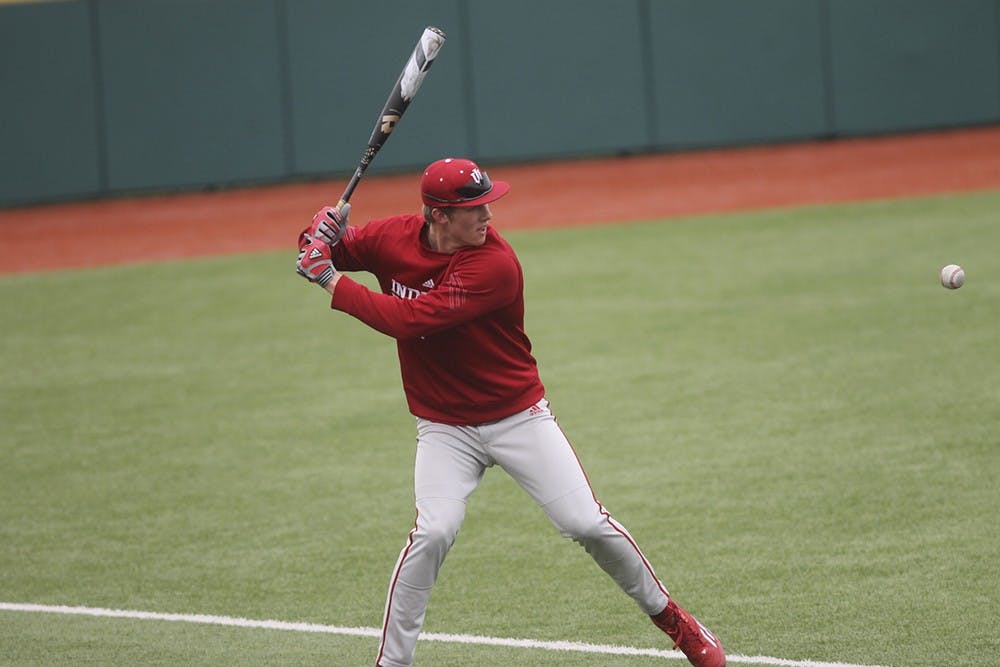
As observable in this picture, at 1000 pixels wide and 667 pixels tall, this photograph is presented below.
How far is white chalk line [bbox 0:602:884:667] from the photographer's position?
613 cm

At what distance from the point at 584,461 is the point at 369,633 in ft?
9.50

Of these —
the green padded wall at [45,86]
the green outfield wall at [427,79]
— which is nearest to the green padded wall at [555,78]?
the green outfield wall at [427,79]

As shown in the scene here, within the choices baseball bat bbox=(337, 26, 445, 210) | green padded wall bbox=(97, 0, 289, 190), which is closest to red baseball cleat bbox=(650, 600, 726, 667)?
baseball bat bbox=(337, 26, 445, 210)

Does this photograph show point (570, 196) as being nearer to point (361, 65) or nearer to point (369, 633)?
point (361, 65)

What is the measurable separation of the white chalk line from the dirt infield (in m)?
12.2

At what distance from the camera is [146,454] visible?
10.0 meters

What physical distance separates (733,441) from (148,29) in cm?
1731

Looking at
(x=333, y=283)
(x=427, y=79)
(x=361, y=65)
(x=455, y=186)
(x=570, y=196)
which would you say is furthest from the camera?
(x=361, y=65)

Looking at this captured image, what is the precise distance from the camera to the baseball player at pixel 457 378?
562 centimetres

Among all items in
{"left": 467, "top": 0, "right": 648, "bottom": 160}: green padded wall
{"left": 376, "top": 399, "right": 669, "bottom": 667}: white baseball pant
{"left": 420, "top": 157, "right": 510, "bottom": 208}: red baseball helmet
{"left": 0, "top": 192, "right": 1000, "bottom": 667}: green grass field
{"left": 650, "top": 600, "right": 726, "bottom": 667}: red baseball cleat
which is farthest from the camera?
{"left": 467, "top": 0, "right": 648, "bottom": 160}: green padded wall

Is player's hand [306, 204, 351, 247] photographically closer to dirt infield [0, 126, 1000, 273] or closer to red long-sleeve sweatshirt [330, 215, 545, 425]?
red long-sleeve sweatshirt [330, 215, 545, 425]

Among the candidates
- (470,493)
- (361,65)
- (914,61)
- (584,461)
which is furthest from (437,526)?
(914,61)

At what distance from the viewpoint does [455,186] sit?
557 centimetres

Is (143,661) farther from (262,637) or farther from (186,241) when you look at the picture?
(186,241)
